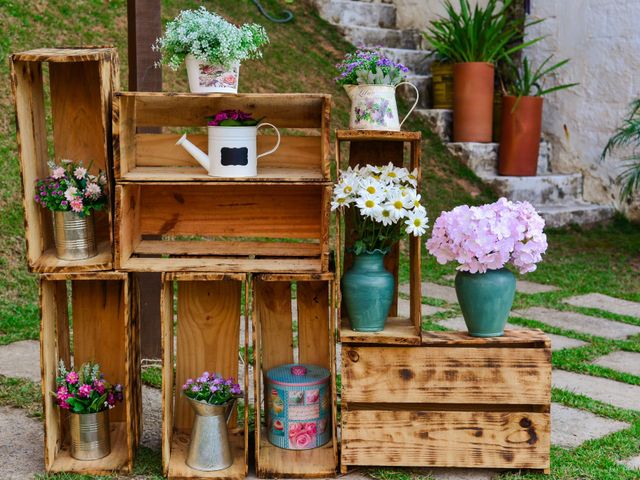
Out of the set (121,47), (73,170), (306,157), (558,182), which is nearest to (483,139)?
(558,182)

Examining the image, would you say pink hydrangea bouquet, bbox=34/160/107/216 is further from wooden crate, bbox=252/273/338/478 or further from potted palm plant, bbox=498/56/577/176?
potted palm plant, bbox=498/56/577/176

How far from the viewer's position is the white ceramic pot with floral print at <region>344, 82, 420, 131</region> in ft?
8.75

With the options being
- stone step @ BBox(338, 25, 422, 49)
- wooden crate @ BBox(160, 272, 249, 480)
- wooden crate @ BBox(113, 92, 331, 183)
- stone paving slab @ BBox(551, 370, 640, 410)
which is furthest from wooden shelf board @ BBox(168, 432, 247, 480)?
stone step @ BBox(338, 25, 422, 49)

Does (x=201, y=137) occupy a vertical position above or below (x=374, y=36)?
below

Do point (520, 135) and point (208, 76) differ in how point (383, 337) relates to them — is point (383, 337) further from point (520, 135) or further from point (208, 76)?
point (520, 135)

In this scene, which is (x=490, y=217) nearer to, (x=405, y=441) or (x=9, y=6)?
(x=405, y=441)

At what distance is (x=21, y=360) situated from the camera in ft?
11.7

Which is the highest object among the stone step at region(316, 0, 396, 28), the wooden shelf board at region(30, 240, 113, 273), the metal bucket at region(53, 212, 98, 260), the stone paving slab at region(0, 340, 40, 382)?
the stone step at region(316, 0, 396, 28)

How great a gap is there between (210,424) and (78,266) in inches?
23.5

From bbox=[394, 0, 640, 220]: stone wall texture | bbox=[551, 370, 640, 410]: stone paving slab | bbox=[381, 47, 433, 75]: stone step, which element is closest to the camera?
bbox=[551, 370, 640, 410]: stone paving slab

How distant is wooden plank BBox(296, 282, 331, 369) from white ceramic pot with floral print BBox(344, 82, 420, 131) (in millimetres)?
551

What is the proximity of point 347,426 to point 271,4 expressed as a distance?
Result: 5211 mm

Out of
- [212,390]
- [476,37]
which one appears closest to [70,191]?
[212,390]

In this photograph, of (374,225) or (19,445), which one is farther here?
(19,445)
